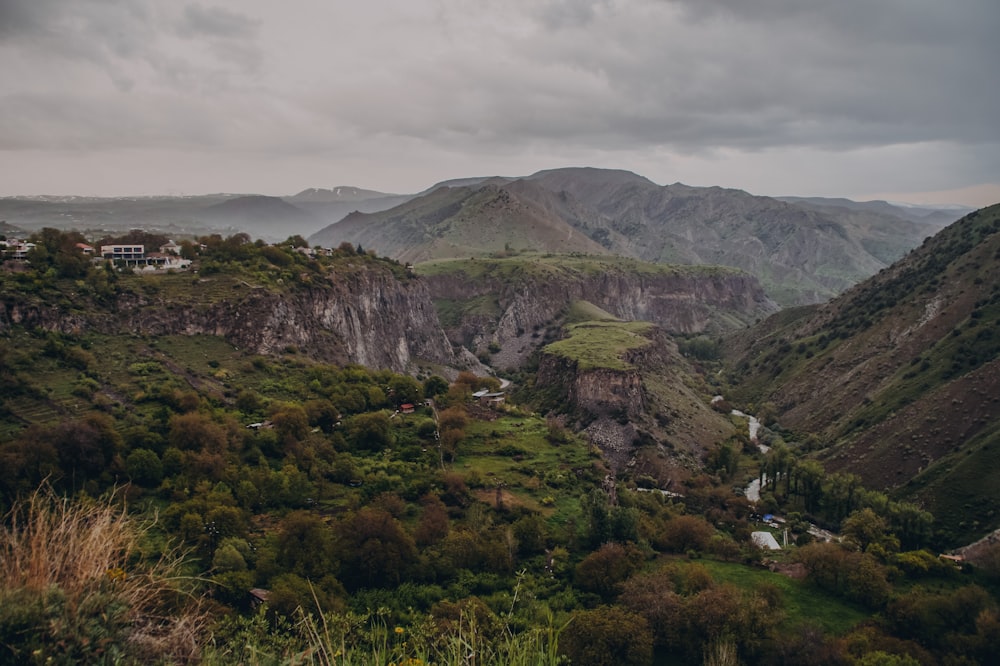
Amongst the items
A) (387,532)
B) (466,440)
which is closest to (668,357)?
(466,440)

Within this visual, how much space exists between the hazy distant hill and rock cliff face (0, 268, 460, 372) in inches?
2539

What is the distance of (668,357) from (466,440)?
67.9 m

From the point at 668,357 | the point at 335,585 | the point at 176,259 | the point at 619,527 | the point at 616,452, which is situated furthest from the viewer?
the point at 668,357

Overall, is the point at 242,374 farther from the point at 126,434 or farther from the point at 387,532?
the point at 387,532

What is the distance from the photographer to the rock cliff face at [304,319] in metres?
62.8

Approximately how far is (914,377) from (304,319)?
3118 inches

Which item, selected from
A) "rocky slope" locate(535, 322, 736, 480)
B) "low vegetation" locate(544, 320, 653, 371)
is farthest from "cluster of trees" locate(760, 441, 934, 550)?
"low vegetation" locate(544, 320, 653, 371)

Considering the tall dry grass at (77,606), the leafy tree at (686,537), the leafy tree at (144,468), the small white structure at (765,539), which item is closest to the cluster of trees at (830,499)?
Answer: the small white structure at (765,539)

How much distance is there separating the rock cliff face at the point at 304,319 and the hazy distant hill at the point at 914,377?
64501 mm

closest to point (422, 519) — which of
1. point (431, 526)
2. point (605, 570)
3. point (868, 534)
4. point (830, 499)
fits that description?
point (431, 526)

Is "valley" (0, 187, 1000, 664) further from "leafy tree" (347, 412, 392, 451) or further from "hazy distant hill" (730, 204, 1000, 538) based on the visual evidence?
"hazy distant hill" (730, 204, 1000, 538)

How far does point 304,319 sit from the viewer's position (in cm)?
8150

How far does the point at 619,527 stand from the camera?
4366cm

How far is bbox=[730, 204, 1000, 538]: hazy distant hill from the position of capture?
6019cm
